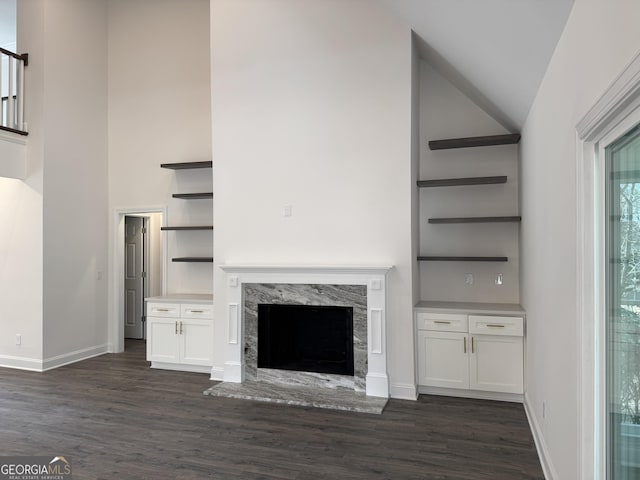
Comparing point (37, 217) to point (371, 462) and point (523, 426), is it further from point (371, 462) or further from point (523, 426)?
point (523, 426)

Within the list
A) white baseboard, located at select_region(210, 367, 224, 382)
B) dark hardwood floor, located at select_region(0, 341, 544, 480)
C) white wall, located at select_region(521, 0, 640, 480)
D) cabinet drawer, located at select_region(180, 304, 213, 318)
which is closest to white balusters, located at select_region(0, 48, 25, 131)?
cabinet drawer, located at select_region(180, 304, 213, 318)

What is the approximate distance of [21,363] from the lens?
5.52 m

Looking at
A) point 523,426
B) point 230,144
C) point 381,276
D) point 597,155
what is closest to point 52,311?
point 230,144

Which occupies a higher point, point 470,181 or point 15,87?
point 15,87

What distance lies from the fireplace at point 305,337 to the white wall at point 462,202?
107cm

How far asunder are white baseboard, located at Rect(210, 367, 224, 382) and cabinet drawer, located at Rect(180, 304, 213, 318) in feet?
2.03

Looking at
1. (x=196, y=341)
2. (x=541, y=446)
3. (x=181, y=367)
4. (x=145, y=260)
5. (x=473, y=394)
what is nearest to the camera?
(x=541, y=446)

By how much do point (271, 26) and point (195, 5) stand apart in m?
1.91

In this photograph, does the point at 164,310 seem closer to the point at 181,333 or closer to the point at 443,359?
the point at 181,333

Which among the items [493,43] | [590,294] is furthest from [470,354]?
[493,43]

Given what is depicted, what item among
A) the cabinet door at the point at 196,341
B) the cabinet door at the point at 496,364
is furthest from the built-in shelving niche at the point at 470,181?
the cabinet door at the point at 196,341

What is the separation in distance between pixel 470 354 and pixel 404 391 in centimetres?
74

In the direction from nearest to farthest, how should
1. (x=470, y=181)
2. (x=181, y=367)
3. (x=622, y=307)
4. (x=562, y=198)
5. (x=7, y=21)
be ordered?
(x=622, y=307) → (x=562, y=198) → (x=470, y=181) → (x=181, y=367) → (x=7, y=21)

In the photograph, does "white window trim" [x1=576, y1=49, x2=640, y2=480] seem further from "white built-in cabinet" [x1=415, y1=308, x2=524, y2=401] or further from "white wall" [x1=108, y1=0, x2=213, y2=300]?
"white wall" [x1=108, y1=0, x2=213, y2=300]
